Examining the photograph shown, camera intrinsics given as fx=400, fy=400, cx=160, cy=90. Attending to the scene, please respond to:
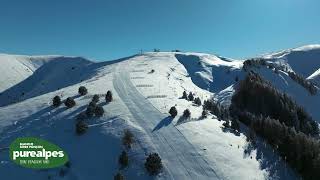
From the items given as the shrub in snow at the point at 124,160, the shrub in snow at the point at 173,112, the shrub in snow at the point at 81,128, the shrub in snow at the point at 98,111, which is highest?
the shrub in snow at the point at 98,111

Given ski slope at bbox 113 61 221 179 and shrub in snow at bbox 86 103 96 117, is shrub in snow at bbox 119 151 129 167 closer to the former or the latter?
ski slope at bbox 113 61 221 179

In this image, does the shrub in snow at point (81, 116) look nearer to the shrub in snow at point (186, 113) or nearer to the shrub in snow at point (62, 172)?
the shrub in snow at point (62, 172)

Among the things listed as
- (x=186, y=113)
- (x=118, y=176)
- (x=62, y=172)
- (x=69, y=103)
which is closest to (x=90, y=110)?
(x=69, y=103)

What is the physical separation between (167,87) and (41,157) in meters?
57.6

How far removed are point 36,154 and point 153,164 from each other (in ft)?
47.6

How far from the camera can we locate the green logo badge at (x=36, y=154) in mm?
49312

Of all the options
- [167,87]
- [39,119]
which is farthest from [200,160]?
[167,87]

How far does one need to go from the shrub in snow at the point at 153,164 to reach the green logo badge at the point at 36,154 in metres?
10.8

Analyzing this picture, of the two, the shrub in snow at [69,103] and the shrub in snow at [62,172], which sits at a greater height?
the shrub in snow at [69,103]

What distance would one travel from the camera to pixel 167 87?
→ 104 metres

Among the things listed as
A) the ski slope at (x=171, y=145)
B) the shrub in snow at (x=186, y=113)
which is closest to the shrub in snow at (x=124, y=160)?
the ski slope at (x=171, y=145)

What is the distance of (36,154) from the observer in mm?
49281

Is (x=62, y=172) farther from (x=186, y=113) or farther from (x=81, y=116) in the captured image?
(x=186, y=113)

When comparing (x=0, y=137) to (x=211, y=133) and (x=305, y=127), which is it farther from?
(x=305, y=127)
